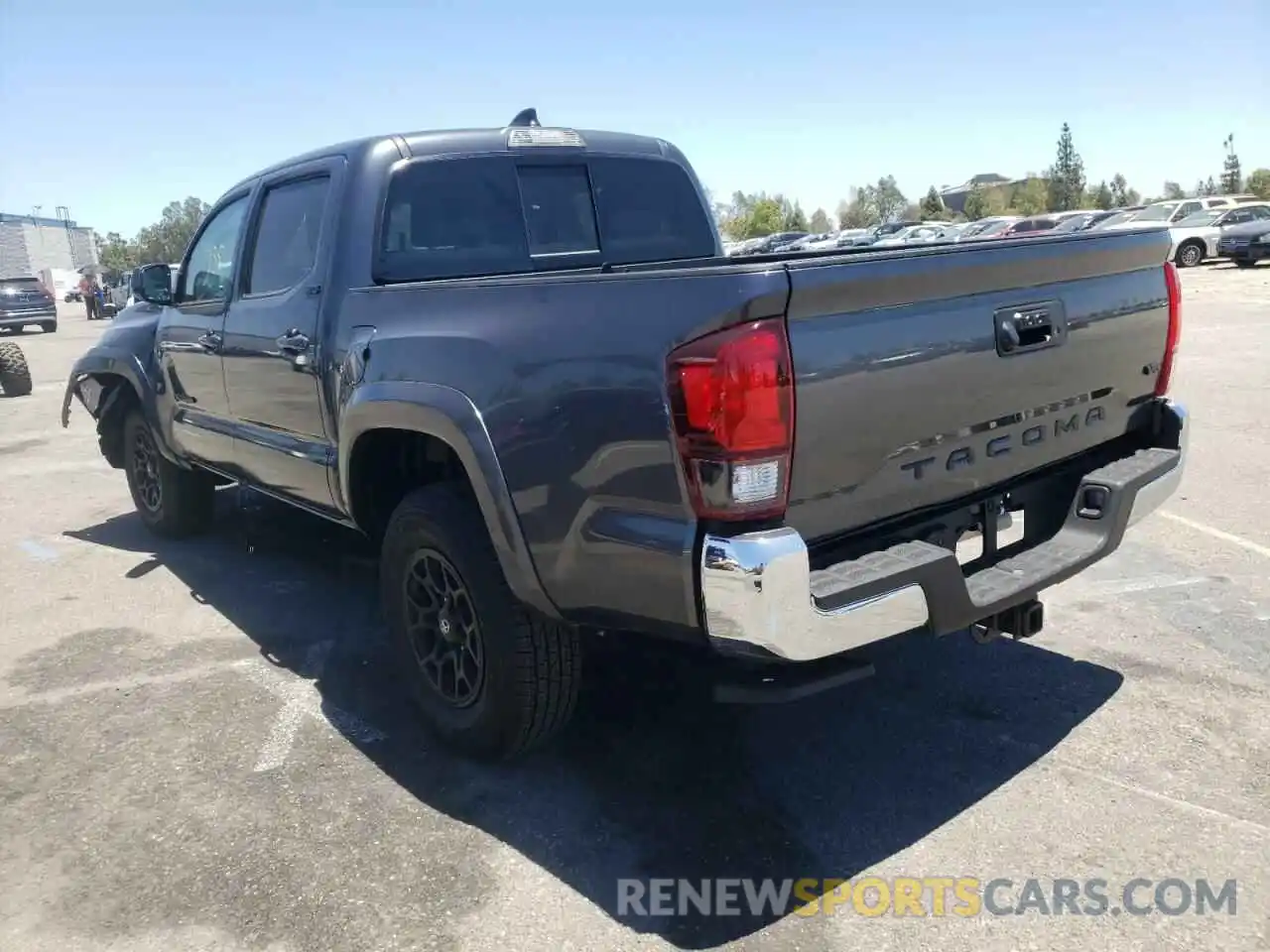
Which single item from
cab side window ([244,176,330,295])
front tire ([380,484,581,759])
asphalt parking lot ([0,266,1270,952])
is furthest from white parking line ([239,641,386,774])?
cab side window ([244,176,330,295])

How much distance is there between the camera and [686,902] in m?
2.72

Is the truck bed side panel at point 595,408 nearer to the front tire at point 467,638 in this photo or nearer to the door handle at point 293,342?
the front tire at point 467,638

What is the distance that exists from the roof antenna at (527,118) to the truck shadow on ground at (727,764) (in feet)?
7.54

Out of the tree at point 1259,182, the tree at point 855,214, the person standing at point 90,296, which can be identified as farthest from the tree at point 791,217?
the person standing at point 90,296

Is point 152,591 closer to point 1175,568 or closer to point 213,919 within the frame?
point 213,919

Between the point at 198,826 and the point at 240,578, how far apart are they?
266cm

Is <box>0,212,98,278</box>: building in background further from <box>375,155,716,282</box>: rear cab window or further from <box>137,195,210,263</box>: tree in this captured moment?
<box>375,155,716,282</box>: rear cab window

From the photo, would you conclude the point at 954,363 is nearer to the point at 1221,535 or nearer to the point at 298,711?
the point at 298,711

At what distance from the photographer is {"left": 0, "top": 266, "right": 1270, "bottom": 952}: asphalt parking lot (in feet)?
8.87

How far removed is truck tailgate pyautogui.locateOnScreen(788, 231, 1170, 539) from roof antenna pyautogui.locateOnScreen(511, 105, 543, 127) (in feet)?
7.72

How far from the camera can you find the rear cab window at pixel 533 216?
13.2ft

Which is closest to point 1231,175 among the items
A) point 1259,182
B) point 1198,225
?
point 1259,182

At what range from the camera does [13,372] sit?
1462 centimetres

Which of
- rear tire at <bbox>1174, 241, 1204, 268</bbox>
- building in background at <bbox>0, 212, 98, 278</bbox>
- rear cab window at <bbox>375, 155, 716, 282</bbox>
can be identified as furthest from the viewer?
building in background at <bbox>0, 212, 98, 278</bbox>
